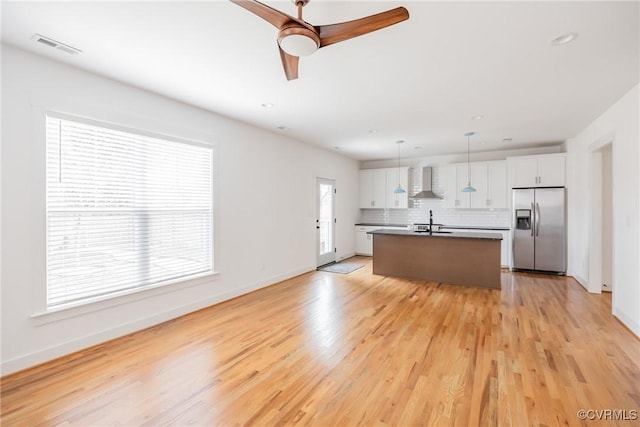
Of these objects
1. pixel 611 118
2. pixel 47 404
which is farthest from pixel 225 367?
pixel 611 118

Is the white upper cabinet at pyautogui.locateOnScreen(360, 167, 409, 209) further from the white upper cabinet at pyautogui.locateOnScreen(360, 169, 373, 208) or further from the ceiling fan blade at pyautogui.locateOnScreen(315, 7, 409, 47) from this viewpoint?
the ceiling fan blade at pyautogui.locateOnScreen(315, 7, 409, 47)

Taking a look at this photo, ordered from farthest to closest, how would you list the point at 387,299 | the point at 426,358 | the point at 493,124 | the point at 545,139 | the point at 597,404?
1. the point at 545,139
2. the point at 493,124
3. the point at 387,299
4. the point at 426,358
5. the point at 597,404

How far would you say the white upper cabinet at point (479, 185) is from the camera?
680 centimetres

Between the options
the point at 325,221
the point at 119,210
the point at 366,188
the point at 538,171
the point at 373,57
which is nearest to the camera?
the point at 373,57

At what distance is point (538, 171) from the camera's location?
20.2 feet

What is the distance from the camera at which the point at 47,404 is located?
2.11 meters

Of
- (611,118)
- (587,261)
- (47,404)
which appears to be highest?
(611,118)

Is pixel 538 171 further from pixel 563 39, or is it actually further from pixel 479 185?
pixel 563 39

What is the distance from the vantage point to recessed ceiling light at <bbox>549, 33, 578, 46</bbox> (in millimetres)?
2293

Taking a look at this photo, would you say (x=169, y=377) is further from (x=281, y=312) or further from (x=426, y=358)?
(x=426, y=358)

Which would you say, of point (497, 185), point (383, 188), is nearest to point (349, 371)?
point (497, 185)

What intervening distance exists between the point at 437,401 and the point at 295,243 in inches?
164

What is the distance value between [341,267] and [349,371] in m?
4.28

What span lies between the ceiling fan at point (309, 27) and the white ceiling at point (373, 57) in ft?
1.09
